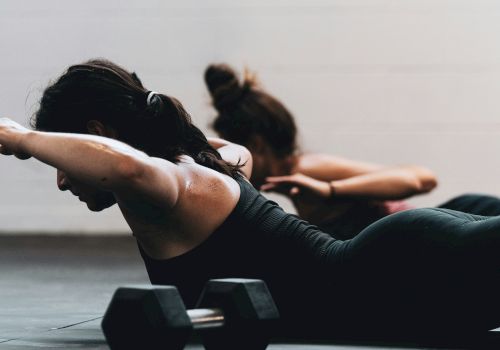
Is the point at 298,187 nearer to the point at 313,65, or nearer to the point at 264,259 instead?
the point at 264,259

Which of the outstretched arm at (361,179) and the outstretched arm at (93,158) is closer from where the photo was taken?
the outstretched arm at (93,158)

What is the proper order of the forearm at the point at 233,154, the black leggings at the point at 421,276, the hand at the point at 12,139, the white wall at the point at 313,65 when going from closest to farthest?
the hand at the point at 12,139 < the black leggings at the point at 421,276 < the forearm at the point at 233,154 < the white wall at the point at 313,65

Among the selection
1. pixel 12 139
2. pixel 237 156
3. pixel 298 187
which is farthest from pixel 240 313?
pixel 298 187

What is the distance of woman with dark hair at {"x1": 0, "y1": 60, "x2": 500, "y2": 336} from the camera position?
6.53ft

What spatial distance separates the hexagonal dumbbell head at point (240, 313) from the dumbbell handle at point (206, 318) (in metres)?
0.01

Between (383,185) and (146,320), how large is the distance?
201 cm

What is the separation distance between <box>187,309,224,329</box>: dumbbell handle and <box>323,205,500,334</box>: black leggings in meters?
0.40

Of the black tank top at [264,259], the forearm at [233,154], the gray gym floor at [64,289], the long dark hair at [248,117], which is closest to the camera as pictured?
the black tank top at [264,259]

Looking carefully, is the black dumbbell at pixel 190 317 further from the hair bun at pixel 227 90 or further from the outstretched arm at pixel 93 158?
the hair bun at pixel 227 90

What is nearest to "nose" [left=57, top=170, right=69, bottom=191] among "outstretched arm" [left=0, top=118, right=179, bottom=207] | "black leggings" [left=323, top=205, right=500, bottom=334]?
"outstretched arm" [left=0, top=118, right=179, bottom=207]

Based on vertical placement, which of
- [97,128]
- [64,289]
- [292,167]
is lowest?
[64,289]

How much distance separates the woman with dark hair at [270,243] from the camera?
1.99 m

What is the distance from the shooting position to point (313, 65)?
628 centimetres

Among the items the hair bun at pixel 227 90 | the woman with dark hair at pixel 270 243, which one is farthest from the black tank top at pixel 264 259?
the hair bun at pixel 227 90
